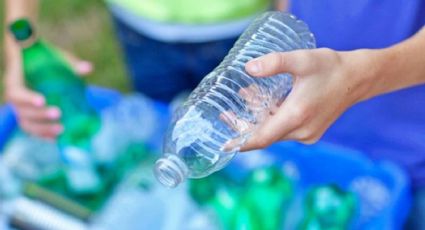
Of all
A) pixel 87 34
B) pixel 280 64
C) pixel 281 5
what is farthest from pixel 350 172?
pixel 87 34

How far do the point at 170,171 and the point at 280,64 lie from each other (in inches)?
7.5

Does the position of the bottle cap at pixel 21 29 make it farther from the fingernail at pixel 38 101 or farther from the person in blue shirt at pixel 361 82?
the person in blue shirt at pixel 361 82

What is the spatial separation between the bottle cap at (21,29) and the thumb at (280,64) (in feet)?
1.95

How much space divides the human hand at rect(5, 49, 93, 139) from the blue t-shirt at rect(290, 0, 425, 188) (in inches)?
A: 18.4

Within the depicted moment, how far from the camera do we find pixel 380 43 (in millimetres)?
1094

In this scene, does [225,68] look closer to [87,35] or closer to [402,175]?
[402,175]

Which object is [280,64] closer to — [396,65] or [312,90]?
[312,90]

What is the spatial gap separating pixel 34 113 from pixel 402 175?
62cm

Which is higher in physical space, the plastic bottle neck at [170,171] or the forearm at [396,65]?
the forearm at [396,65]

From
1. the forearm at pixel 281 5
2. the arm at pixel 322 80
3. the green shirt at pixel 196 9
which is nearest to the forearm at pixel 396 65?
the arm at pixel 322 80

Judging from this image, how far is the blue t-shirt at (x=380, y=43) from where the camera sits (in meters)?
1.07

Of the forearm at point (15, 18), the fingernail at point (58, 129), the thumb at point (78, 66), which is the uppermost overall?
the forearm at point (15, 18)

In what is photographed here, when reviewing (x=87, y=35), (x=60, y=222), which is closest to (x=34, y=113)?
(x=60, y=222)

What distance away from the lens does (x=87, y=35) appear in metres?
2.38
